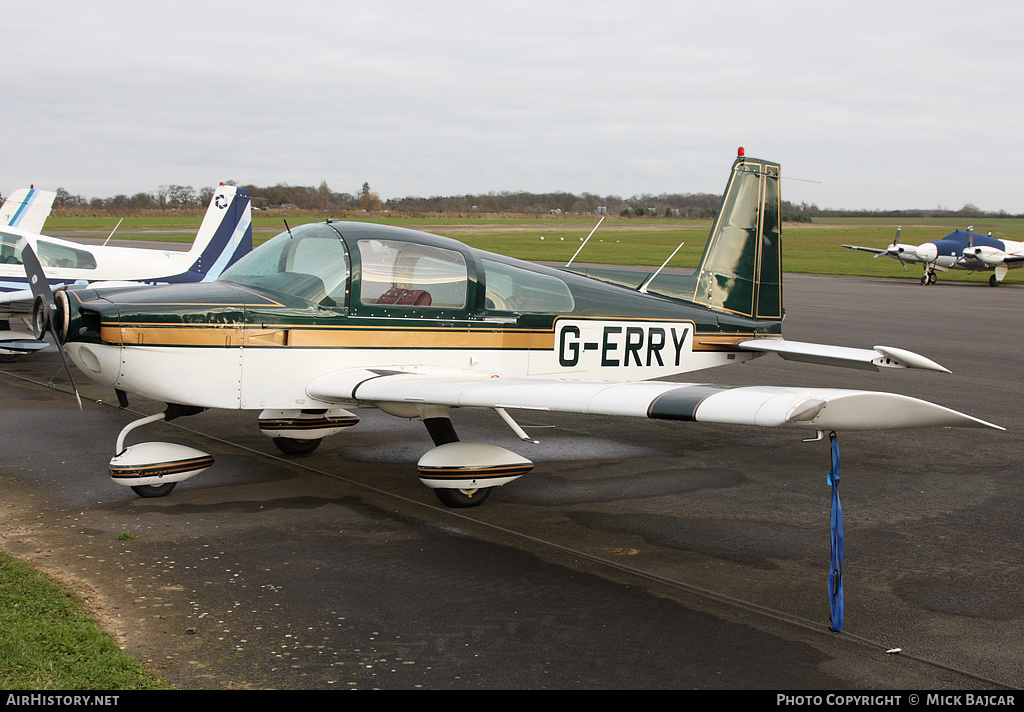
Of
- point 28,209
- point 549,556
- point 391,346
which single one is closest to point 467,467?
point 549,556

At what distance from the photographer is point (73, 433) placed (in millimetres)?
8039

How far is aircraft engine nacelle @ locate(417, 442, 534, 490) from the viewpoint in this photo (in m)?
5.76

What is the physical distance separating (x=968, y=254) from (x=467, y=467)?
3218 centimetres

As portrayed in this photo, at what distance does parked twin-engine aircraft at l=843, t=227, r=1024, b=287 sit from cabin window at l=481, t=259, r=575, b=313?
28.9 meters

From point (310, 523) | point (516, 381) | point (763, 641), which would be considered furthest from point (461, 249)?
point (763, 641)

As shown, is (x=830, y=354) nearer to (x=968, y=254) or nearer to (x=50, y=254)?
(x=50, y=254)

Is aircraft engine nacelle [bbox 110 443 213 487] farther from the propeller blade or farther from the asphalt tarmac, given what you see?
the propeller blade

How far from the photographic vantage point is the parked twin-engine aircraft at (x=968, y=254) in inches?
1241

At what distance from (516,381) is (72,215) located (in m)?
102

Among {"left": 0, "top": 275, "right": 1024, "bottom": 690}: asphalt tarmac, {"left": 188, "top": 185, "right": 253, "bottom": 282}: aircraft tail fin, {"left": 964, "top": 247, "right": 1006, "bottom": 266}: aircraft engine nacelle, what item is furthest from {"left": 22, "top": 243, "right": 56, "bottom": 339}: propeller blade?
{"left": 964, "top": 247, "right": 1006, "bottom": 266}: aircraft engine nacelle

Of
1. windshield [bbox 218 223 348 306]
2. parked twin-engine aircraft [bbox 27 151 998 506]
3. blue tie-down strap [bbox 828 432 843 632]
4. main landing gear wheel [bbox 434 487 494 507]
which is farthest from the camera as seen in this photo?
windshield [bbox 218 223 348 306]

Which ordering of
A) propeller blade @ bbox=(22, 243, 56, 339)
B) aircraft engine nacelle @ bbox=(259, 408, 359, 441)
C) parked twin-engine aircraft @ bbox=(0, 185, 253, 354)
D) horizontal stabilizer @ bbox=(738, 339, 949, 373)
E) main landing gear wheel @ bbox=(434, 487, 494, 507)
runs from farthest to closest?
1. parked twin-engine aircraft @ bbox=(0, 185, 253, 354)
2. aircraft engine nacelle @ bbox=(259, 408, 359, 441)
3. horizontal stabilizer @ bbox=(738, 339, 949, 373)
4. main landing gear wheel @ bbox=(434, 487, 494, 507)
5. propeller blade @ bbox=(22, 243, 56, 339)

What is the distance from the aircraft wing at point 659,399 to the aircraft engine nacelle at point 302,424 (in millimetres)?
1145

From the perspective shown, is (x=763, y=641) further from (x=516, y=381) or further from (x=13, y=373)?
(x=13, y=373)
